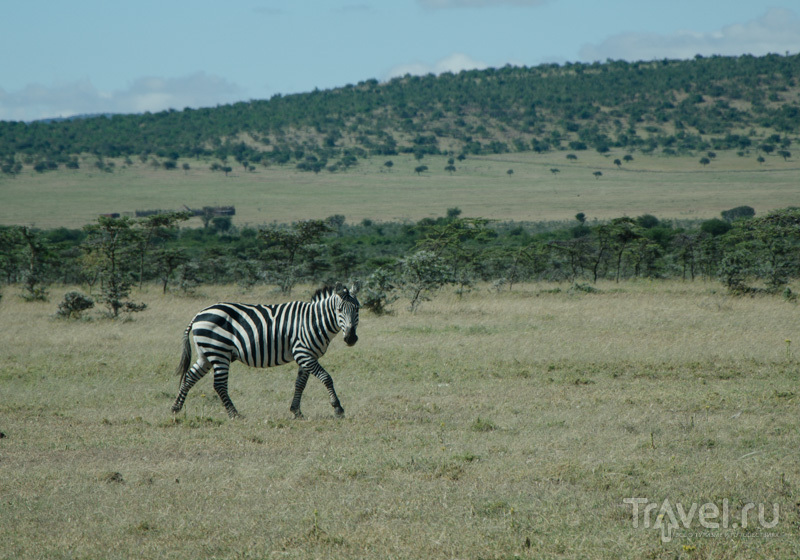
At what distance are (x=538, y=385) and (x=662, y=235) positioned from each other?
26460 mm

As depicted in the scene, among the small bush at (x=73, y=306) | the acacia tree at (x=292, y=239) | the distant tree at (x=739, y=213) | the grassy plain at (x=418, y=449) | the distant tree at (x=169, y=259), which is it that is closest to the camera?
the grassy plain at (x=418, y=449)

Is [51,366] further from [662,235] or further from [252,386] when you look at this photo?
[662,235]

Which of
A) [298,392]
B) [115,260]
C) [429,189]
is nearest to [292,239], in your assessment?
[115,260]

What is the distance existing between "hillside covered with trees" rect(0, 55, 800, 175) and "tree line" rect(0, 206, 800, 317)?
71.8m

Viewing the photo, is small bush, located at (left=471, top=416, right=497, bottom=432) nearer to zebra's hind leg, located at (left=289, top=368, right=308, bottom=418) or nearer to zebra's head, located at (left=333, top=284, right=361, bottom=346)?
zebra's head, located at (left=333, top=284, right=361, bottom=346)

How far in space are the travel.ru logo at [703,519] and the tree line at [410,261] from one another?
46.0ft

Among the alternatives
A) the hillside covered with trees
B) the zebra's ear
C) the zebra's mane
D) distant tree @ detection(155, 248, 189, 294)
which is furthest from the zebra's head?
the hillside covered with trees

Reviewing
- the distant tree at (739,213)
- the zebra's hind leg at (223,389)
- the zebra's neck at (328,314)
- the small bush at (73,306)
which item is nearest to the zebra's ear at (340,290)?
the zebra's neck at (328,314)

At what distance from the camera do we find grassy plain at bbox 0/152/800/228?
64.9 meters

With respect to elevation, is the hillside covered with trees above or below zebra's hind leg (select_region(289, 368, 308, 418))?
above

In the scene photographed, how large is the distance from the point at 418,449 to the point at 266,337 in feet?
9.11

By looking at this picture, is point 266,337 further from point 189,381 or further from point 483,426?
point 483,426

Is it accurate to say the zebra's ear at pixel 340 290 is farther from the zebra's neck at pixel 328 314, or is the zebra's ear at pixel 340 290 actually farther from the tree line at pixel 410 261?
the tree line at pixel 410 261

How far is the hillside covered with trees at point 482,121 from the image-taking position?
111375 millimetres
